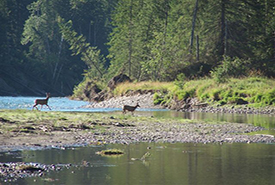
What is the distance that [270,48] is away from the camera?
58344 mm

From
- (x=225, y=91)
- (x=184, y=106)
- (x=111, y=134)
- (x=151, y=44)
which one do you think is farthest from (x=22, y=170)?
(x=151, y=44)

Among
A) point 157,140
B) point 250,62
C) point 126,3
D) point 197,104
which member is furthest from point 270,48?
point 157,140

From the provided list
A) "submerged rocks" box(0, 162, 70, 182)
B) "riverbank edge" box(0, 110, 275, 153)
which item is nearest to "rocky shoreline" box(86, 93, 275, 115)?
"riverbank edge" box(0, 110, 275, 153)

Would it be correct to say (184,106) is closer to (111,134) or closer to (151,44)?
(111,134)

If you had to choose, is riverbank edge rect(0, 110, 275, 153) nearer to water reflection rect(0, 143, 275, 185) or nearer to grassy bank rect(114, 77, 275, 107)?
water reflection rect(0, 143, 275, 185)

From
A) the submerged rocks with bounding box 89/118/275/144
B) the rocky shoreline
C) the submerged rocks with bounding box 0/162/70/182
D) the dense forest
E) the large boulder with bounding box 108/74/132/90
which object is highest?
the dense forest

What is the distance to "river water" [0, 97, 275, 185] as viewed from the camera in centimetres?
1200

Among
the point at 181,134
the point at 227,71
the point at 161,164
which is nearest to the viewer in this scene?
the point at 161,164

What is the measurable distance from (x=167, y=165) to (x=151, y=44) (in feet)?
186

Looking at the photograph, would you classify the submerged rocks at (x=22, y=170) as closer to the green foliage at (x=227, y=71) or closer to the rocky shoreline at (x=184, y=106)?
the rocky shoreline at (x=184, y=106)

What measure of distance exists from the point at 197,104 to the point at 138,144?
86.7 ft

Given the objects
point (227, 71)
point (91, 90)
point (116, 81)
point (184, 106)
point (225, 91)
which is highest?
point (227, 71)

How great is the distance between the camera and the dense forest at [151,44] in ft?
195

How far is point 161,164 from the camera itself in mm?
14234
